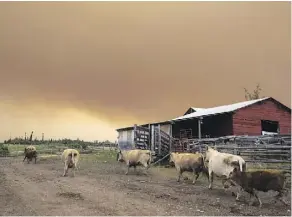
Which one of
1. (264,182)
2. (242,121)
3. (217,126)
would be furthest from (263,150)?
(217,126)

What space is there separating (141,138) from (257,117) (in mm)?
11652

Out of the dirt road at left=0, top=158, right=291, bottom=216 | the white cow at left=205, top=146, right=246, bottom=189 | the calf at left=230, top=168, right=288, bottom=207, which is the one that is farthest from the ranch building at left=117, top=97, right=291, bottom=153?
the calf at left=230, top=168, right=288, bottom=207

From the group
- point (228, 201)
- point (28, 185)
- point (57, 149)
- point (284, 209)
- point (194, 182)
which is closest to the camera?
point (284, 209)

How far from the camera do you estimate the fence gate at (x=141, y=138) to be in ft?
85.9

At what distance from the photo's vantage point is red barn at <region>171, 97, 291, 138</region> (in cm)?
2953

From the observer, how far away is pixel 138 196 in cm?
1093

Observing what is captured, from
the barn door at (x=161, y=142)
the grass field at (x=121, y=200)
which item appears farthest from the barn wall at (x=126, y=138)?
the grass field at (x=121, y=200)

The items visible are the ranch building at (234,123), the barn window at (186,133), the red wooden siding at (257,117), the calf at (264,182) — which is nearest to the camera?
the calf at (264,182)

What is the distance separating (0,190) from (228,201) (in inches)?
317

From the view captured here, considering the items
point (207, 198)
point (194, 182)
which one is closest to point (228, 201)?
point (207, 198)

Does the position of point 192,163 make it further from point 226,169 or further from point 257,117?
point 257,117

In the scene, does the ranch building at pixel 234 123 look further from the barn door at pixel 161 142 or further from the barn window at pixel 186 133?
the barn door at pixel 161 142

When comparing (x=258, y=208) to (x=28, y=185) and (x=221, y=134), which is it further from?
(x=221, y=134)

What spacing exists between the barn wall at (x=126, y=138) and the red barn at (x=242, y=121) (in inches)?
203
